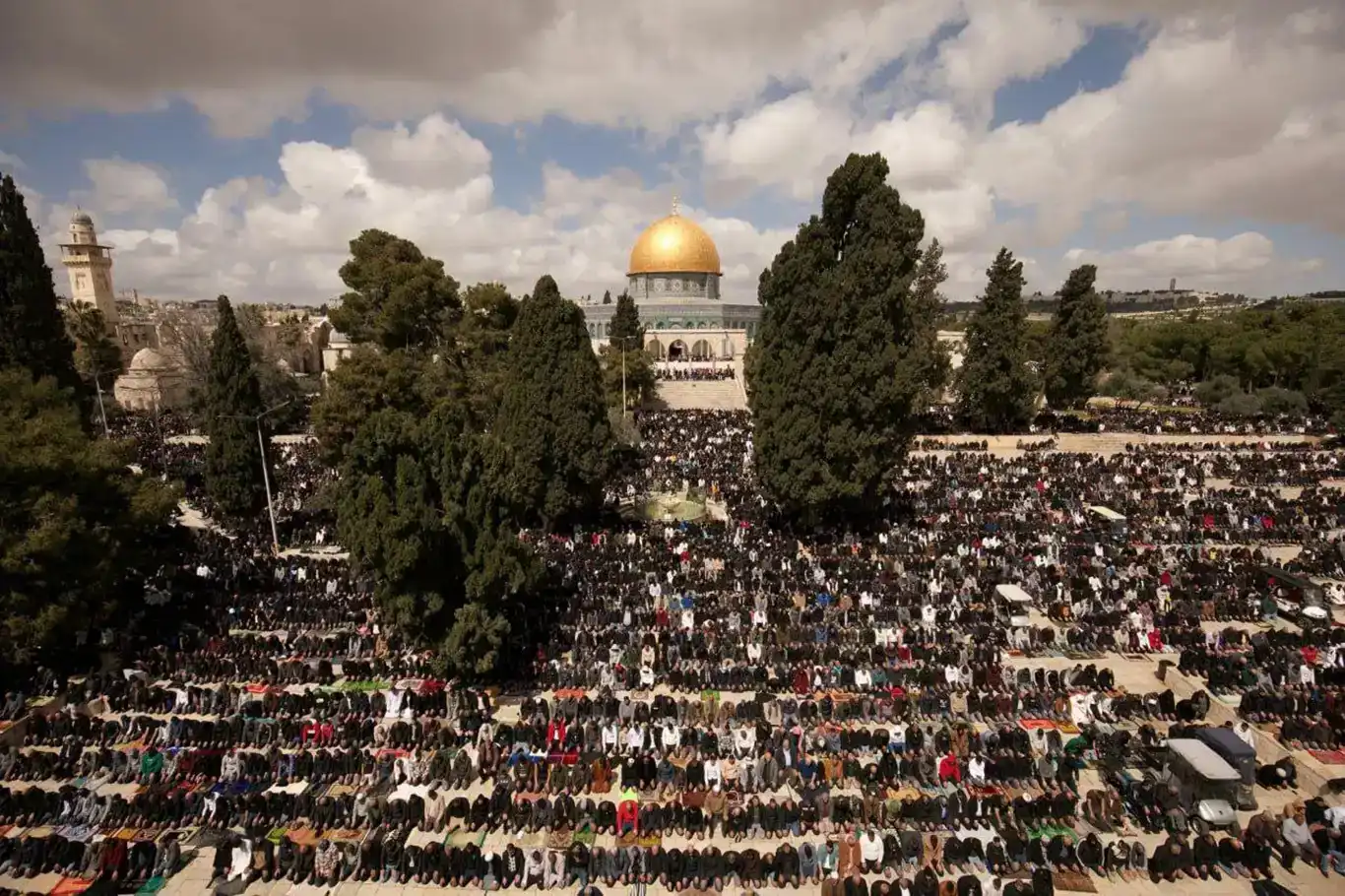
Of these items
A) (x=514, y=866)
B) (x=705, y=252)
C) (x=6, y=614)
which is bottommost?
(x=514, y=866)

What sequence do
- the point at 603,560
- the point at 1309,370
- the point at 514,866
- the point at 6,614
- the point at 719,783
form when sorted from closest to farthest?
the point at 514,866 → the point at 719,783 → the point at 6,614 → the point at 603,560 → the point at 1309,370

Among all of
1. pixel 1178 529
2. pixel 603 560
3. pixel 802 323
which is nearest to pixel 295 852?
pixel 603 560

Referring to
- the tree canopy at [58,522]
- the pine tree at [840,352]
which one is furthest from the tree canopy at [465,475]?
the pine tree at [840,352]

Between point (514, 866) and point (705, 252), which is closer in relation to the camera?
point (514, 866)

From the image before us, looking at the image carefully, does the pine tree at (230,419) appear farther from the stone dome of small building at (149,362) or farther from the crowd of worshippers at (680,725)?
the stone dome of small building at (149,362)

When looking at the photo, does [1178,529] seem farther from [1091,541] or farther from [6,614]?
[6,614]
